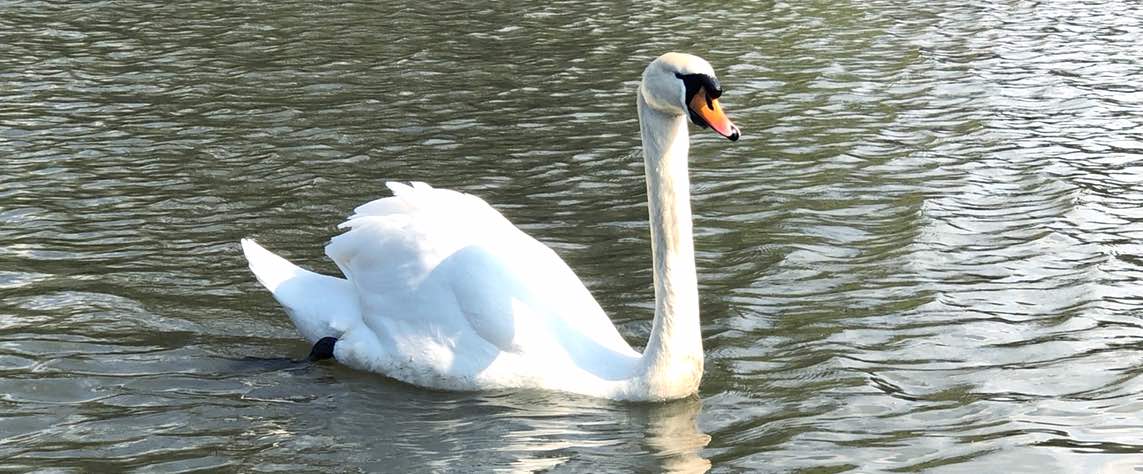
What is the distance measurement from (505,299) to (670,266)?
756 millimetres

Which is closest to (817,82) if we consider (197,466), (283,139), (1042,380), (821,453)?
(283,139)

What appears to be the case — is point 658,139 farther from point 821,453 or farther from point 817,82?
point 817,82

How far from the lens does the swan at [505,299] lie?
624cm

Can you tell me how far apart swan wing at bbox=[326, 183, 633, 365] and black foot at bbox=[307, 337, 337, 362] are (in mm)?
206

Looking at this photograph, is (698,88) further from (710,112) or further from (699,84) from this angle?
(710,112)

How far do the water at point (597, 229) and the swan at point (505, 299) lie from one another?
0.14 m

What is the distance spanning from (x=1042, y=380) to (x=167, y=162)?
22.0 feet

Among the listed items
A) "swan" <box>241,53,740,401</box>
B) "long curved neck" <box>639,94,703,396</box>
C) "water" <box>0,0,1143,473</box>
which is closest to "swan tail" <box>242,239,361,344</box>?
"swan" <box>241,53,740,401</box>

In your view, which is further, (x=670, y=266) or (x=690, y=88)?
(x=670, y=266)

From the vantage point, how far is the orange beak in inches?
225

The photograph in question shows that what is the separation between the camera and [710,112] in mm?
5781

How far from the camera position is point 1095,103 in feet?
42.2

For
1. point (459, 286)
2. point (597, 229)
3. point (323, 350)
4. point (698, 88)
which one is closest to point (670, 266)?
point (698, 88)

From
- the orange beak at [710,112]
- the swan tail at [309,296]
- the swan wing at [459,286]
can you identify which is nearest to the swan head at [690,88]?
the orange beak at [710,112]
